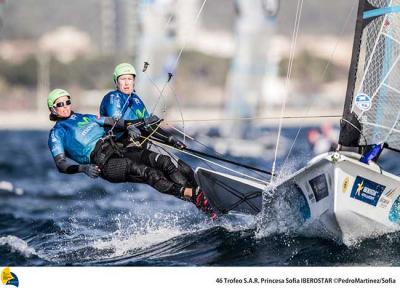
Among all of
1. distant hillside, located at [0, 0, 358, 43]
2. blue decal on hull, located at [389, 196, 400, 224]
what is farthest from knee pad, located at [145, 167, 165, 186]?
distant hillside, located at [0, 0, 358, 43]

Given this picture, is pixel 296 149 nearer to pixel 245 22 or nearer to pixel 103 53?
pixel 245 22

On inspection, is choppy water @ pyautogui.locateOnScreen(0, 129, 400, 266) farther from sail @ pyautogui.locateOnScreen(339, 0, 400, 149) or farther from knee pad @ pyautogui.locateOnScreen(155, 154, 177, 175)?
sail @ pyautogui.locateOnScreen(339, 0, 400, 149)

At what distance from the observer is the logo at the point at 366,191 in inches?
203

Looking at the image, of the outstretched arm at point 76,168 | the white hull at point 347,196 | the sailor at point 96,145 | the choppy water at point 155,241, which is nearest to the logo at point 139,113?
the sailor at point 96,145

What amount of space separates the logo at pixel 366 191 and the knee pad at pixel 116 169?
144 centimetres

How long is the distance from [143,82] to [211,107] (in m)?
41.1

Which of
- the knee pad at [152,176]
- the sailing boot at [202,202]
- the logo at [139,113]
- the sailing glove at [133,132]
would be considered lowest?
the sailing boot at [202,202]

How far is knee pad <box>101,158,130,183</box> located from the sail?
136 cm

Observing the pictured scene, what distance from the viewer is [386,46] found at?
5684mm

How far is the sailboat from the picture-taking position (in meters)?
5.15

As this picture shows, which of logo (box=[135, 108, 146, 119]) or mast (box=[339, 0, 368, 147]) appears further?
logo (box=[135, 108, 146, 119])

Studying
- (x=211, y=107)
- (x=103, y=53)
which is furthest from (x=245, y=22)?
(x=103, y=53)
